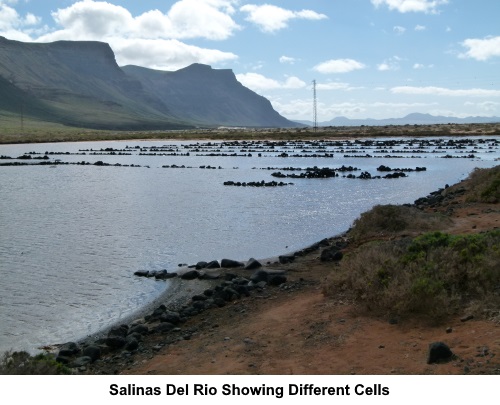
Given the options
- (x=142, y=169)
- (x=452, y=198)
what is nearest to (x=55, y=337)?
(x=452, y=198)

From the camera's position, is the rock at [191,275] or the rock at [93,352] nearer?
the rock at [93,352]

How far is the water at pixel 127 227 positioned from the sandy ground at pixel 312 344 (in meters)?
2.62

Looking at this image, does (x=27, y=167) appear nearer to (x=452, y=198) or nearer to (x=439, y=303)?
(x=452, y=198)

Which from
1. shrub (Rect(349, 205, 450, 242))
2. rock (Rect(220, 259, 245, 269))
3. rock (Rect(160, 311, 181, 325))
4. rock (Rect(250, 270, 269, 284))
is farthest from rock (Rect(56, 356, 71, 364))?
shrub (Rect(349, 205, 450, 242))

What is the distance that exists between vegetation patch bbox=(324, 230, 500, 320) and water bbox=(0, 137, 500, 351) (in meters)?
5.33

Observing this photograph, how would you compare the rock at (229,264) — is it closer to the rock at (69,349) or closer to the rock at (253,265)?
the rock at (253,265)

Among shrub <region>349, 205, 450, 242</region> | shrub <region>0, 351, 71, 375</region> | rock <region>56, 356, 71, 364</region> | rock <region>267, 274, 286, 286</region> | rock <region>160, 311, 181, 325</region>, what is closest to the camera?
shrub <region>0, 351, 71, 375</region>

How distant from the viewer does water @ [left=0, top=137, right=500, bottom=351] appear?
42.8 feet

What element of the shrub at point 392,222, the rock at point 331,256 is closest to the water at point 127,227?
the shrub at point 392,222

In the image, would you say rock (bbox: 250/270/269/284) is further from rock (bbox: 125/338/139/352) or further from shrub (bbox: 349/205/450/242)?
shrub (bbox: 349/205/450/242)

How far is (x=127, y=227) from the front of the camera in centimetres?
2375

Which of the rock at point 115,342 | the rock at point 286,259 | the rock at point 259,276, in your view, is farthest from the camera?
the rock at point 286,259

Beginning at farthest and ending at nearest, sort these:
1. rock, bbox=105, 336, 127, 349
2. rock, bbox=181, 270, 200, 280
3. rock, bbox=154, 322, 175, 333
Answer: rock, bbox=181, 270, 200, 280
rock, bbox=154, 322, 175, 333
rock, bbox=105, 336, 127, 349

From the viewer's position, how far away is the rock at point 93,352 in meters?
9.56
